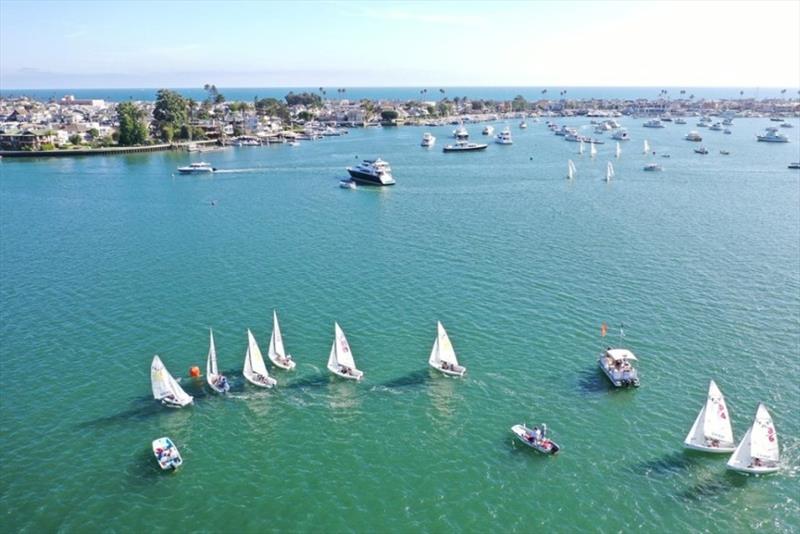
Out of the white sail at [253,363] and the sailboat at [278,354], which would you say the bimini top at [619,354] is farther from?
the white sail at [253,363]

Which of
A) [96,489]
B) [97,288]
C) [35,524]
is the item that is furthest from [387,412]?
[97,288]

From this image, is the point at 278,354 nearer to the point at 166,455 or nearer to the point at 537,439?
the point at 166,455

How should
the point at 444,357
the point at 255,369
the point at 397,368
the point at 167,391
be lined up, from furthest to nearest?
Answer: the point at 397,368, the point at 444,357, the point at 255,369, the point at 167,391

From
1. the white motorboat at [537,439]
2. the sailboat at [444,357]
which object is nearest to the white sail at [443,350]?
the sailboat at [444,357]

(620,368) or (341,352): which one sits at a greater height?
(341,352)

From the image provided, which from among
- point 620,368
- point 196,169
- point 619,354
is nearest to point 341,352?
point 620,368

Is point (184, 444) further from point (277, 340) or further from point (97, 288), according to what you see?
point (97, 288)
